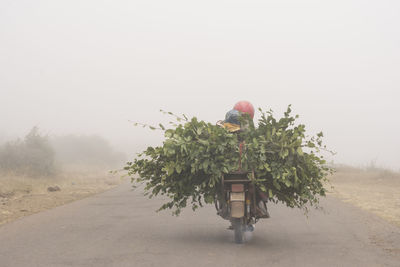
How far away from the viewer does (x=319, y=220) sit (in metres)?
11.6

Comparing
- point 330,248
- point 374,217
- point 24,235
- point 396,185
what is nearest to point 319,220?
point 374,217

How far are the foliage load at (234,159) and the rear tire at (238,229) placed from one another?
0.56 m

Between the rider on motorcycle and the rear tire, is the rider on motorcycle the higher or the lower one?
the higher one

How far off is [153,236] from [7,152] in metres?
18.3

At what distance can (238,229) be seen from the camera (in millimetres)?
8180

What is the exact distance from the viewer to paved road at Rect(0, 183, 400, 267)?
6871mm

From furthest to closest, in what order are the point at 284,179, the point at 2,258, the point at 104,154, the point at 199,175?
the point at 104,154 < the point at 199,175 < the point at 284,179 < the point at 2,258

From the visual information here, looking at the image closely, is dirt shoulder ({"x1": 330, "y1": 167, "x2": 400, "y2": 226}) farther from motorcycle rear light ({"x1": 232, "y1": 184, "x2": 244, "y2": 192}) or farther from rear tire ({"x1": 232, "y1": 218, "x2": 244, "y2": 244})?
motorcycle rear light ({"x1": 232, "y1": 184, "x2": 244, "y2": 192})

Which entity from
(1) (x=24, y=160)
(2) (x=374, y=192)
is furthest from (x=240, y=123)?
(1) (x=24, y=160)

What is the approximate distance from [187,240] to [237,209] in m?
1.29

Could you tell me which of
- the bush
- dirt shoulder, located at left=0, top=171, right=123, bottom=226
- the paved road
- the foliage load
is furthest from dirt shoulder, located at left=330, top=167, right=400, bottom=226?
the bush

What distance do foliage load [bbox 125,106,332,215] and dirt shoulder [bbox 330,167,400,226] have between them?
4.64 metres

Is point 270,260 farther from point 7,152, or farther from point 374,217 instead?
point 7,152

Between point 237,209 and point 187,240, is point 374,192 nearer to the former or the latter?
point 187,240
